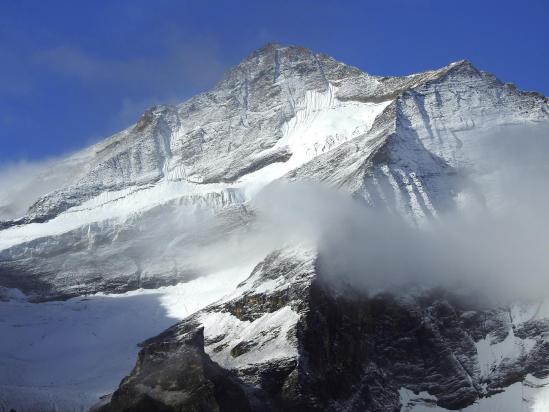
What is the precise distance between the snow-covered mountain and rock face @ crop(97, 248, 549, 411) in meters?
0.19

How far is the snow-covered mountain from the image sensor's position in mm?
98125

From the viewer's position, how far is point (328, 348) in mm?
104312

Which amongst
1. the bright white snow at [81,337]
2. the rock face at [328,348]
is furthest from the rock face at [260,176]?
the rock face at [328,348]

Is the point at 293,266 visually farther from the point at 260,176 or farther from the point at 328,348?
the point at 260,176

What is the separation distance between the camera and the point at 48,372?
120 metres

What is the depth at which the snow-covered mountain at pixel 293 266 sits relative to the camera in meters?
98.1

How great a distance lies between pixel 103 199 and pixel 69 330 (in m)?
52.2

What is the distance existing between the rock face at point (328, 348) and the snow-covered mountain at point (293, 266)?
7.6 inches

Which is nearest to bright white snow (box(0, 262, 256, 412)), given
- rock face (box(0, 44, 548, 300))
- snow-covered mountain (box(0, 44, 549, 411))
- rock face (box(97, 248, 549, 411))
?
snow-covered mountain (box(0, 44, 549, 411))

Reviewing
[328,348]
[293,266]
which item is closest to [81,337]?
[293,266]

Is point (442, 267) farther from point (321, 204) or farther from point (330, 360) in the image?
point (330, 360)

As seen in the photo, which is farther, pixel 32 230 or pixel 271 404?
pixel 32 230

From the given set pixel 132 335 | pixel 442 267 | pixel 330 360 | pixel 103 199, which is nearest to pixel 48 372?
pixel 132 335

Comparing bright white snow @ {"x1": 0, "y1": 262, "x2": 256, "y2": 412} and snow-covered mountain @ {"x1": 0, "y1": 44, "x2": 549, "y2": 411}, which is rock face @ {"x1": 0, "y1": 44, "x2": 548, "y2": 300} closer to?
snow-covered mountain @ {"x1": 0, "y1": 44, "x2": 549, "y2": 411}
